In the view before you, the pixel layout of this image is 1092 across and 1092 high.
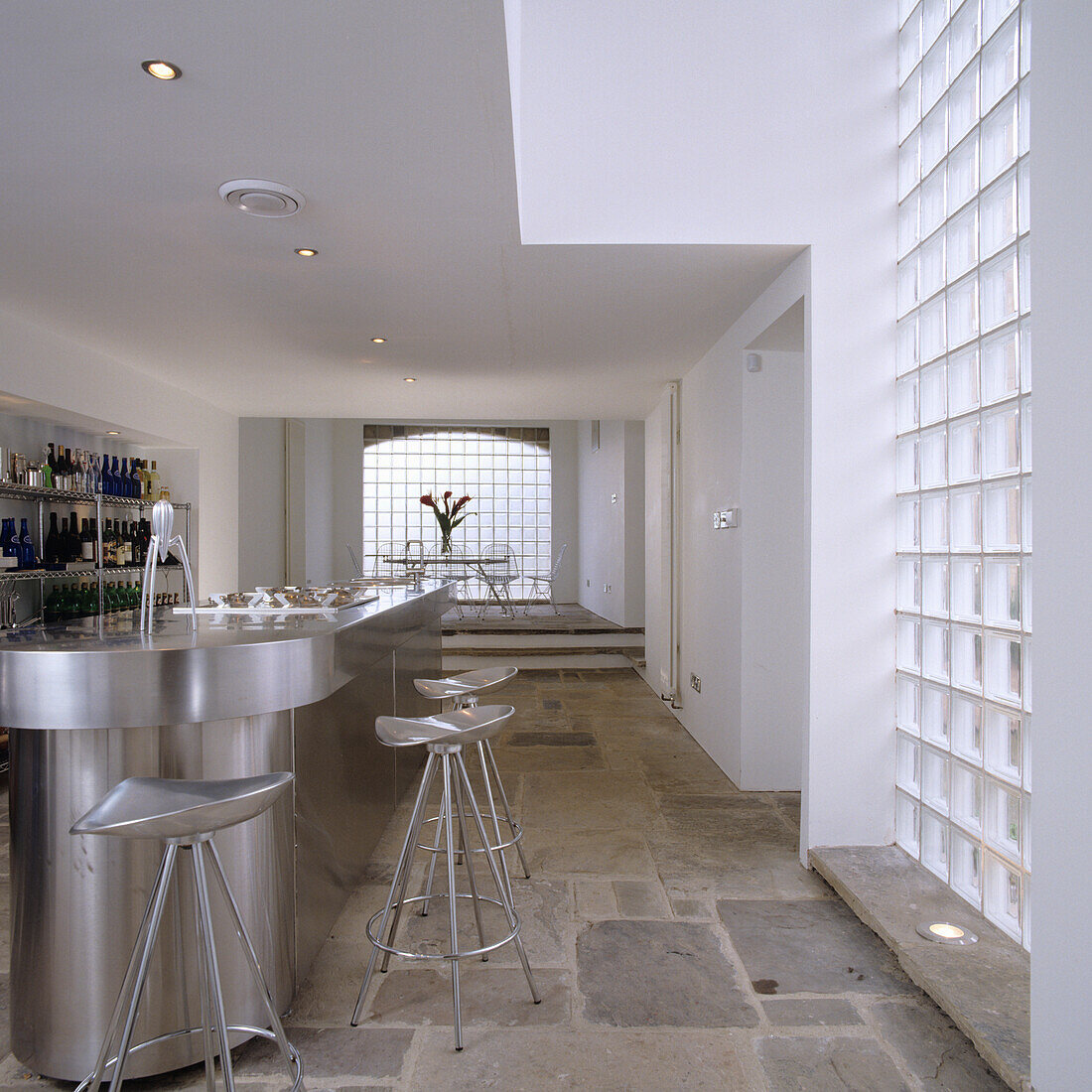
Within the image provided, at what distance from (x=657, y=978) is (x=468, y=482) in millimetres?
10704

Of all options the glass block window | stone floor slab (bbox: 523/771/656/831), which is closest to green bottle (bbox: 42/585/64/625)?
stone floor slab (bbox: 523/771/656/831)

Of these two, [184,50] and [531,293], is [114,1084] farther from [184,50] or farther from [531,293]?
[531,293]

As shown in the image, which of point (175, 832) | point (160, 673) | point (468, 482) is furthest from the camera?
point (468, 482)

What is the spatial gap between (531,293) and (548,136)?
28.6 inches

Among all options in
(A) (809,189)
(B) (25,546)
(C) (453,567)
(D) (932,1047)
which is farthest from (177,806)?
(C) (453,567)

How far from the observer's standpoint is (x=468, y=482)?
41.5 feet

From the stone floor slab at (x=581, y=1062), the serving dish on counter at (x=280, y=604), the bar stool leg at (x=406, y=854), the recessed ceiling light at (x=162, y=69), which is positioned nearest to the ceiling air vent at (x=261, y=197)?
the recessed ceiling light at (x=162, y=69)

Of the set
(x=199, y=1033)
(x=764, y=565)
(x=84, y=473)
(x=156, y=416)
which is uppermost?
(x=156, y=416)

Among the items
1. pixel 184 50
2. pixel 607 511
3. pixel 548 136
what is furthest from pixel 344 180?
pixel 607 511

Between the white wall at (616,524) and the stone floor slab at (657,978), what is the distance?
6245mm

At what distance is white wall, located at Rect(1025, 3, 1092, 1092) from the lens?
149cm

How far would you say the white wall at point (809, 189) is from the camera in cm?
303

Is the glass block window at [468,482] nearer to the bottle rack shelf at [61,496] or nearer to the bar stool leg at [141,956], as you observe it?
the bottle rack shelf at [61,496]

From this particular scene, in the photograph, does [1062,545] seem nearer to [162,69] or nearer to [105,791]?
[105,791]
